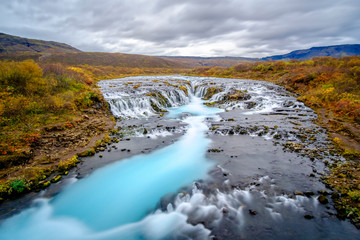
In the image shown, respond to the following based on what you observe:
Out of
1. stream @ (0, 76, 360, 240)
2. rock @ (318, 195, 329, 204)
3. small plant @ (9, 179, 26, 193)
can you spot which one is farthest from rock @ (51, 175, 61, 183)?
rock @ (318, 195, 329, 204)

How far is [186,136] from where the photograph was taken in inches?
533

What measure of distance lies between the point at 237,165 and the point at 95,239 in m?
7.16

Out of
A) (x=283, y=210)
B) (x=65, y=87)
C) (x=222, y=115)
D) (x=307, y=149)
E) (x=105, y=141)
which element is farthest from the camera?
(x=222, y=115)

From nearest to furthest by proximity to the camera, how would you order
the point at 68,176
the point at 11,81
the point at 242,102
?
the point at 68,176
the point at 11,81
the point at 242,102

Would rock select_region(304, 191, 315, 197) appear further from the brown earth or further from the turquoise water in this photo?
the brown earth

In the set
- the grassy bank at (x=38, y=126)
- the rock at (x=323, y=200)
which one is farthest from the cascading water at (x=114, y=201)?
the rock at (x=323, y=200)

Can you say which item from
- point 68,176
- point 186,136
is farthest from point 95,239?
point 186,136

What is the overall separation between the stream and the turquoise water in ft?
0.12

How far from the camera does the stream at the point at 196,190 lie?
232 inches

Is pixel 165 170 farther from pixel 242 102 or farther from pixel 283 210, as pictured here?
pixel 242 102

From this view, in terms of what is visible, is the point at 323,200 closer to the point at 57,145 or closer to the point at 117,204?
the point at 117,204

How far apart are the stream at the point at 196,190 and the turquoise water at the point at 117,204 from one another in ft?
0.12

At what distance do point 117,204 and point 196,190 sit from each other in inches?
138

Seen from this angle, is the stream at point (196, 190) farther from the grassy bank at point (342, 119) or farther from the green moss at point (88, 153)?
the grassy bank at point (342, 119)
